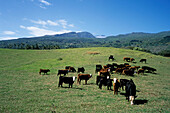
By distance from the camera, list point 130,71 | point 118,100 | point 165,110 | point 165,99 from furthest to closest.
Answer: point 130,71 → point 165,99 → point 118,100 → point 165,110

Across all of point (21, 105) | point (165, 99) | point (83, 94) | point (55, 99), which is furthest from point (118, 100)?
point (21, 105)

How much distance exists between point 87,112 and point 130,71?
54.1 ft

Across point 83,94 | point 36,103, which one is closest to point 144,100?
point 83,94

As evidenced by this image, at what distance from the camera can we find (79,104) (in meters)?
9.63

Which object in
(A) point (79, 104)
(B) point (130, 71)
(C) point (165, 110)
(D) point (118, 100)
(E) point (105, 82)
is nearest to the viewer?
(C) point (165, 110)

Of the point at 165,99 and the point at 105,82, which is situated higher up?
the point at 105,82

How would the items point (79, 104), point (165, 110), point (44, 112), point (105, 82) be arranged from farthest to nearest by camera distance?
point (105, 82)
point (79, 104)
point (165, 110)
point (44, 112)

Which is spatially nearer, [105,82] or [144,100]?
[144,100]

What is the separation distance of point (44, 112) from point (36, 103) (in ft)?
6.56

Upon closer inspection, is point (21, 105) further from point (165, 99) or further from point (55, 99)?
point (165, 99)

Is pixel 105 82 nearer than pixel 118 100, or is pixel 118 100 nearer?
pixel 118 100

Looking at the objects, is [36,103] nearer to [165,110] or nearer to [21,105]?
[21,105]

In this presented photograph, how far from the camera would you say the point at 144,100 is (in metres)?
10.8

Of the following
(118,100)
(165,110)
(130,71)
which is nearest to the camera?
Answer: (165,110)
